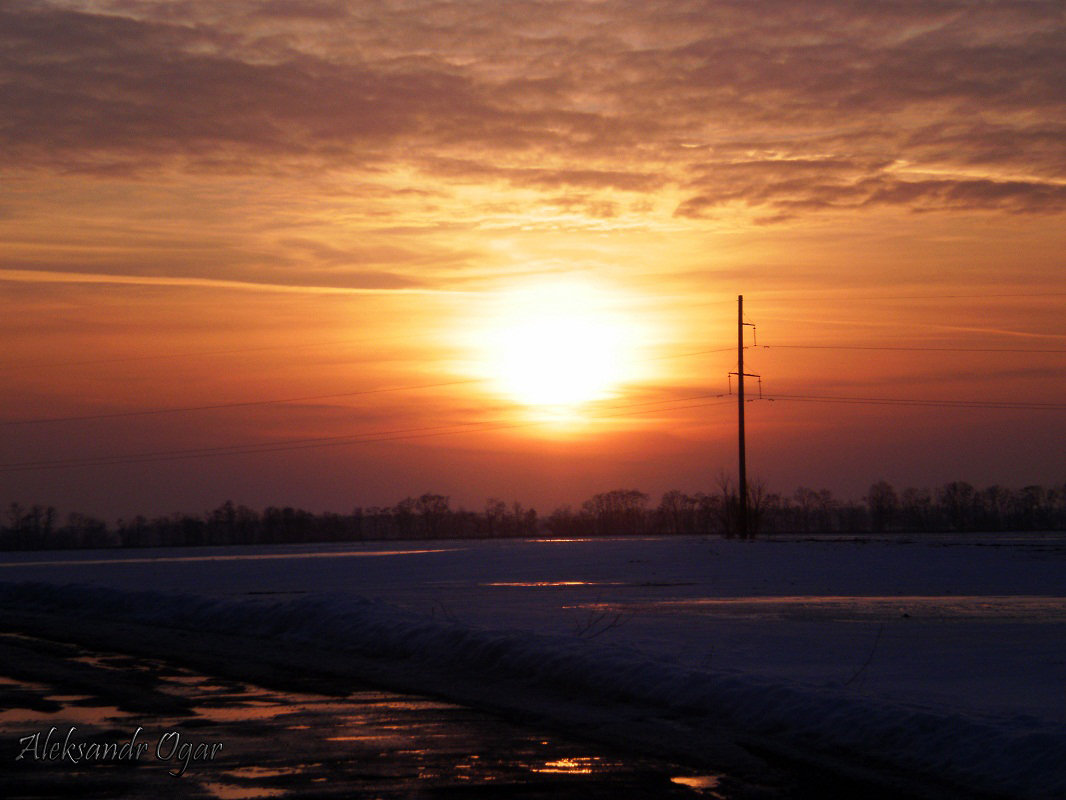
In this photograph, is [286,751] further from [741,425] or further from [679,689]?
→ [741,425]

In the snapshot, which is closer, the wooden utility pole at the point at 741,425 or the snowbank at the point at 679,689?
the snowbank at the point at 679,689

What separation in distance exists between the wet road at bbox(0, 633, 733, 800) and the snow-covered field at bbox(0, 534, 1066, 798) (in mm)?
2063

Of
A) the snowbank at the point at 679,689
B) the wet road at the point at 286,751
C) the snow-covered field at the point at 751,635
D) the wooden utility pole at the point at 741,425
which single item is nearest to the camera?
the wet road at the point at 286,751

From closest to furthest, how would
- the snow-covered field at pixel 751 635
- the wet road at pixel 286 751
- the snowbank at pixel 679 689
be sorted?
the wet road at pixel 286 751, the snowbank at pixel 679 689, the snow-covered field at pixel 751 635

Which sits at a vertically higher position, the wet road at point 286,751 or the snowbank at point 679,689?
the snowbank at point 679,689

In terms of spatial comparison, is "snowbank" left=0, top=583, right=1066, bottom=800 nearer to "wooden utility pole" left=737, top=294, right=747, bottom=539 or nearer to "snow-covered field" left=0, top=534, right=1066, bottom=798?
"snow-covered field" left=0, top=534, right=1066, bottom=798

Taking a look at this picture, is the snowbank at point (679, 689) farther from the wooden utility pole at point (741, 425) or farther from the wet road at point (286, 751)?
the wooden utility pole at point (741, 425)

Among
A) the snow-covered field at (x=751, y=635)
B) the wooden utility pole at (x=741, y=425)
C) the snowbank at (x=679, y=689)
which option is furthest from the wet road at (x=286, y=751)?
the wooden utility pole at (x=741, y=425)

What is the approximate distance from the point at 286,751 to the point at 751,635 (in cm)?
1022

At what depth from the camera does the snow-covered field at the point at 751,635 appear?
965cm

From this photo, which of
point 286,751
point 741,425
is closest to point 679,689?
point 286,751

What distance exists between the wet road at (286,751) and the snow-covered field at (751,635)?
2.06 m

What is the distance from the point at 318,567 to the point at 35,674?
30741mm

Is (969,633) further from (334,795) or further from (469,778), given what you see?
(334,795)
